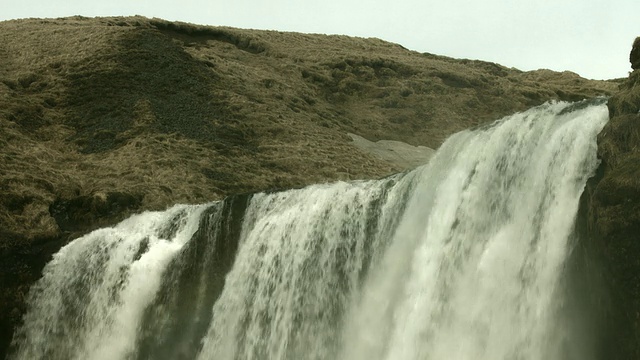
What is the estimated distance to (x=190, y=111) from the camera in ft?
132

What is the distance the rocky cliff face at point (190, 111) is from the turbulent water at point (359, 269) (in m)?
1.49

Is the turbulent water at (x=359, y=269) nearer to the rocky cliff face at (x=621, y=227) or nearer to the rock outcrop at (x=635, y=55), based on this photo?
the rocky cliff face at (x=621, y=227)

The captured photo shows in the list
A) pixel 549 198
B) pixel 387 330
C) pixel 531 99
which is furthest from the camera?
pixel 531 99

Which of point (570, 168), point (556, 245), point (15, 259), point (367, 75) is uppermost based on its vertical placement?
point (367, 75)

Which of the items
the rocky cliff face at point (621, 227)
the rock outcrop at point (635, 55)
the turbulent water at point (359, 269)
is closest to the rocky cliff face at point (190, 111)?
the rocky cliff face at point (621, 227)

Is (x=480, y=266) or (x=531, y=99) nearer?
(x=480, y=266)

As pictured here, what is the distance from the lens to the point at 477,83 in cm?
5094

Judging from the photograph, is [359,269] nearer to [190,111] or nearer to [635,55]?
[635,55]

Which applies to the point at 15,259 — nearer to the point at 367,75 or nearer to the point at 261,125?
the point at 261,125

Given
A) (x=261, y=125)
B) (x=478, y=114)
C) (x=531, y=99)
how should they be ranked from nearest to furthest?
(x=261, y=125) → (x=478, y=114) → (x=531, y=99)

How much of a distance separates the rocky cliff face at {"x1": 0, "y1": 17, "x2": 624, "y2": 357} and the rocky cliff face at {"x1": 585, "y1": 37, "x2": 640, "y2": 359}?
0.31m

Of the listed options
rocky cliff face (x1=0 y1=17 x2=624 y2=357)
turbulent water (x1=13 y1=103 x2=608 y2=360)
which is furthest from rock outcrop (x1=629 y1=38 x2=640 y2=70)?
turbulent water (x1=13 y1=103 x2=608 y2=360)

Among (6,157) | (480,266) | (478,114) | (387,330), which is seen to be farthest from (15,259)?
(478,114)

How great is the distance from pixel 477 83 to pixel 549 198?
3468 centimetres
